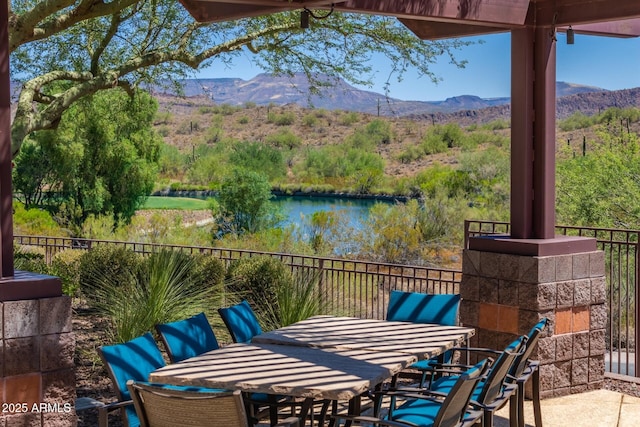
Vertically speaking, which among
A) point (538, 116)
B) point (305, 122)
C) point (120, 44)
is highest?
point (305, 122)

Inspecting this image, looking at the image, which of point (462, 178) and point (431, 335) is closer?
point (431, 335)

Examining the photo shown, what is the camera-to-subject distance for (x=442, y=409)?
4.11 m

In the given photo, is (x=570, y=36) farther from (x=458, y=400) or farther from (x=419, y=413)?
(x=458, y=400)

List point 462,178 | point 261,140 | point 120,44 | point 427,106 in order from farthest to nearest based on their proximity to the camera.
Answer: point 427,106
point 261,140
point 462,178
point 120,44

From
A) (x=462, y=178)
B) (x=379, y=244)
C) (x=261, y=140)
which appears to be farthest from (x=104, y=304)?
(x=261, y=140)

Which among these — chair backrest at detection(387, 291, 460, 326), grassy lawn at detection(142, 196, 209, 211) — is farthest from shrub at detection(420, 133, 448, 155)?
chair backrest at detection(387, 291, 460, 326)

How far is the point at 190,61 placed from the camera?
12.4m

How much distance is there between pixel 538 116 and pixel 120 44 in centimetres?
839

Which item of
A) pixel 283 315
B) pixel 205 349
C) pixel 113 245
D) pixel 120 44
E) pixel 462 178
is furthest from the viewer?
pixel 462 178

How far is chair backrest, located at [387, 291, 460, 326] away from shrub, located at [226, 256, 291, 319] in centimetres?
299

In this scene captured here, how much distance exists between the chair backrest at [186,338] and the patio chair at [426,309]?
160 centimetres

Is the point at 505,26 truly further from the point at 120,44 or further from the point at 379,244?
the point at 379,244

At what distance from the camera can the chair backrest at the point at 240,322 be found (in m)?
5.82

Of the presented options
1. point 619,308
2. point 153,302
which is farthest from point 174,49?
point 619,308
